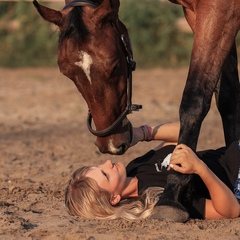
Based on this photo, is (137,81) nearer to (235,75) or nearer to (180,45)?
(180,45)

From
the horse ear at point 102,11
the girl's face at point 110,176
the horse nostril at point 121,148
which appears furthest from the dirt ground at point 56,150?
the horse ear at point 102,11

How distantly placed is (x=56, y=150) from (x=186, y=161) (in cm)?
285

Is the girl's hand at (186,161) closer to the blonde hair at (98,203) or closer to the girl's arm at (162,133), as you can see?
the blonde hair at (98,203)

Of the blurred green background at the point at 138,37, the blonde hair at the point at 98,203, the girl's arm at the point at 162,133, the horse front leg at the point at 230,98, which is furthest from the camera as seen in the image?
the blurred green background at the point at 138,37

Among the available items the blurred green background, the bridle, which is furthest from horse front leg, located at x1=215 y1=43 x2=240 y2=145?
the blurred green background

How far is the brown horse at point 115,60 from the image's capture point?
13.9 ft

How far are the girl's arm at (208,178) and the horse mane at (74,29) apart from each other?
0.82 metres

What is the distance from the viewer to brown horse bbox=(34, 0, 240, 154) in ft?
13.9

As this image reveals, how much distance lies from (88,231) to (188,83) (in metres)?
1.11

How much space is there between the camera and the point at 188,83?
4.41 metres

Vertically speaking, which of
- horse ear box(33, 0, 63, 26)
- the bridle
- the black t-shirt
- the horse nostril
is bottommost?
the black t-shirt

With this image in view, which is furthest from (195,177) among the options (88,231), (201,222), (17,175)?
(17,175)

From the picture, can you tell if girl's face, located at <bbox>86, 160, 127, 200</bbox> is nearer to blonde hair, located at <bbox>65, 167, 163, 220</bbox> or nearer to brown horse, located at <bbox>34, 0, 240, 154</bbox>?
blonde hair, located at <bbox>65, 167, 163, 220</bbox>

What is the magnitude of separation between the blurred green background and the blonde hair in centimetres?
853
